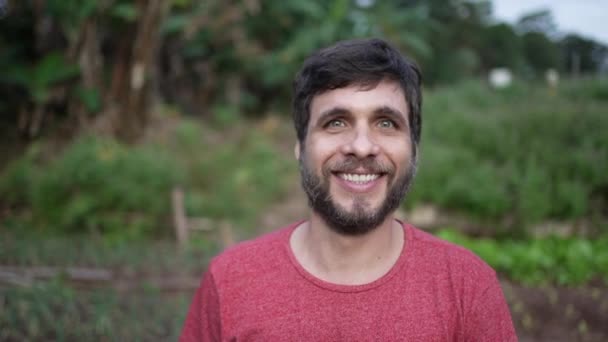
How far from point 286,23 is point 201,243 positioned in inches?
293

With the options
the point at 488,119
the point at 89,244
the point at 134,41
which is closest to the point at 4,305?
the point at 89,244

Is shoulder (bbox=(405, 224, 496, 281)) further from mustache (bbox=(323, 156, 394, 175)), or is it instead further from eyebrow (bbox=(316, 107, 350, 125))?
eyebrow (bbox=(316, 107, 350, 125))

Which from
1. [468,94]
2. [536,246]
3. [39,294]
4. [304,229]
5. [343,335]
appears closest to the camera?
[343,335]

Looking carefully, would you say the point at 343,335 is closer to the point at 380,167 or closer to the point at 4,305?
the point at 380,167

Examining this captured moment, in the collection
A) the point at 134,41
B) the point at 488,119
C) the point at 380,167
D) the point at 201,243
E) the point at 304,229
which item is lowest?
the point at 201,243

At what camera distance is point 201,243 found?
6.89 meters

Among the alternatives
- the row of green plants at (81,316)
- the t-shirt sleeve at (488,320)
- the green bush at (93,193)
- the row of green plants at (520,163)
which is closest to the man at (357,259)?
the t-shirt sleeve at (488,320)

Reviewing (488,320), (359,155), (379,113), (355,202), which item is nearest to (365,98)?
(379,113)

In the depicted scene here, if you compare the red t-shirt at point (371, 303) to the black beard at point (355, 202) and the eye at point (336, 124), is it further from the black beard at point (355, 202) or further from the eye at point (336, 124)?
the eye at point (336, 124)

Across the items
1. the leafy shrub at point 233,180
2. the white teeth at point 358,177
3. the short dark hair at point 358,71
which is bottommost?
the leafy shrub at point 233,180

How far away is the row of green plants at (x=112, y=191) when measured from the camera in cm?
704

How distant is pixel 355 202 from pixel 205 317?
2.12 feet

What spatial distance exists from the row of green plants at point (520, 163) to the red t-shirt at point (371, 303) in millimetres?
5472

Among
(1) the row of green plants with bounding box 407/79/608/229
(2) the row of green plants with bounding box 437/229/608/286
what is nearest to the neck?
(2) the row of green plants with bounding box 437/229/608/286
